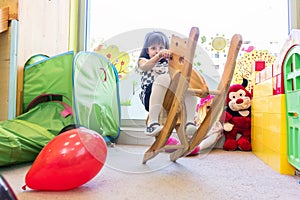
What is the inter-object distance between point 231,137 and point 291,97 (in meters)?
0.63

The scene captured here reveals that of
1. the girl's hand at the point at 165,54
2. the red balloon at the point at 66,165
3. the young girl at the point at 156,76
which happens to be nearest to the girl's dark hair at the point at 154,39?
the young girl at the point at 156,76

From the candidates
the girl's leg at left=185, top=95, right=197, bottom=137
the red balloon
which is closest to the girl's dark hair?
the girl's leg at left=185, top=95, right=197, bottom=137

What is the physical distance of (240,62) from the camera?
1.63 metres

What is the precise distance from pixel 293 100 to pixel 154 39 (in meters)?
0.58

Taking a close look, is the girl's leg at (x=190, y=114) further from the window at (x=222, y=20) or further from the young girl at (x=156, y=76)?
the window at (x=222, y=20)

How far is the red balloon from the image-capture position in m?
0.69

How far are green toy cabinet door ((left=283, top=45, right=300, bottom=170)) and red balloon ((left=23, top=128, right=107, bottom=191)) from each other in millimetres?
681

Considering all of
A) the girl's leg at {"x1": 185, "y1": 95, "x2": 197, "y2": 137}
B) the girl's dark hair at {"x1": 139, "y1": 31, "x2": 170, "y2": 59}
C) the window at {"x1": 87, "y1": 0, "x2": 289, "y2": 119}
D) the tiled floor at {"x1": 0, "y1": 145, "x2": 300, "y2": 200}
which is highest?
the window at {"x1": 87, "y1": 0, "x2": 289, "y2": 119}

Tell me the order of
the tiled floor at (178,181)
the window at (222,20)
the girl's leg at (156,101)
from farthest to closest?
1. the window at (222,20)
2. the girl's leg at (156,101)
3. the tiled floor at (178,181)

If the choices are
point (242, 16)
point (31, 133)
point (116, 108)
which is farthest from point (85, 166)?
point (242, 16)

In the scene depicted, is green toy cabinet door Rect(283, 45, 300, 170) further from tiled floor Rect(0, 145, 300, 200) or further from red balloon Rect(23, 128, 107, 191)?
red balloon Rect(23, 128, 107, 191)

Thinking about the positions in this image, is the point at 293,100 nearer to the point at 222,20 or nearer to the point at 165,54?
the point at 165,54

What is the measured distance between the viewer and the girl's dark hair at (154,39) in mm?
999

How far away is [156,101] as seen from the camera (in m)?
0.97
